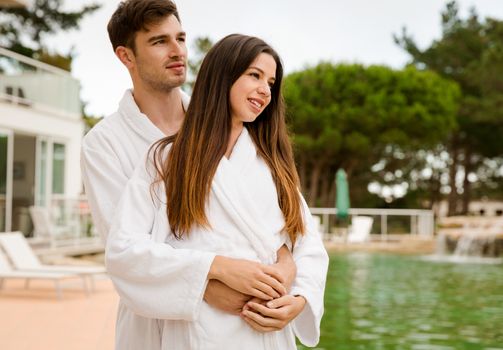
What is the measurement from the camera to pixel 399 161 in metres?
36.8

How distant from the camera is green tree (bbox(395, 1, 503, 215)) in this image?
31.9 meters

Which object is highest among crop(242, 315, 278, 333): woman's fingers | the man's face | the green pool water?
the man's face

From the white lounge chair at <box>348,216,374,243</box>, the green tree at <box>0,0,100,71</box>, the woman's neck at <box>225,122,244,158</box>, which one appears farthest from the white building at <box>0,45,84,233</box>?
the woman's neck at <box>225,122,244,158</box>

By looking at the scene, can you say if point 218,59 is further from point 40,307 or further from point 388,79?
point 388,79

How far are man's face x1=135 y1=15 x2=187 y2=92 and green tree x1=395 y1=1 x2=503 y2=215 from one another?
30.6 metres

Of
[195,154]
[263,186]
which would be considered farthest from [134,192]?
[263,186]

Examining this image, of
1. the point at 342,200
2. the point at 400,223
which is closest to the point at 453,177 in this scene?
the point at 400,223

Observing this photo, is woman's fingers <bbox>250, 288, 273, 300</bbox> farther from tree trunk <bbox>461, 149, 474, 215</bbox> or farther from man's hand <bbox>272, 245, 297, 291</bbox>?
tree trunk <bbox>461, 149, 474, 215</bbox>

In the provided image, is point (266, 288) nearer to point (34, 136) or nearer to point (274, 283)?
point (274, 283)

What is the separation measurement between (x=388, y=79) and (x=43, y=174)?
19262mm

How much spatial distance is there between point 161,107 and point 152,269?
0.57 m

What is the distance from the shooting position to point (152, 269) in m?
1.82

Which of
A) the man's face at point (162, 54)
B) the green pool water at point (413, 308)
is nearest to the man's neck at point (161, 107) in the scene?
the man's face at point (162, 54)

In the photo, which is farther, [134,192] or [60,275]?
[60,275]
